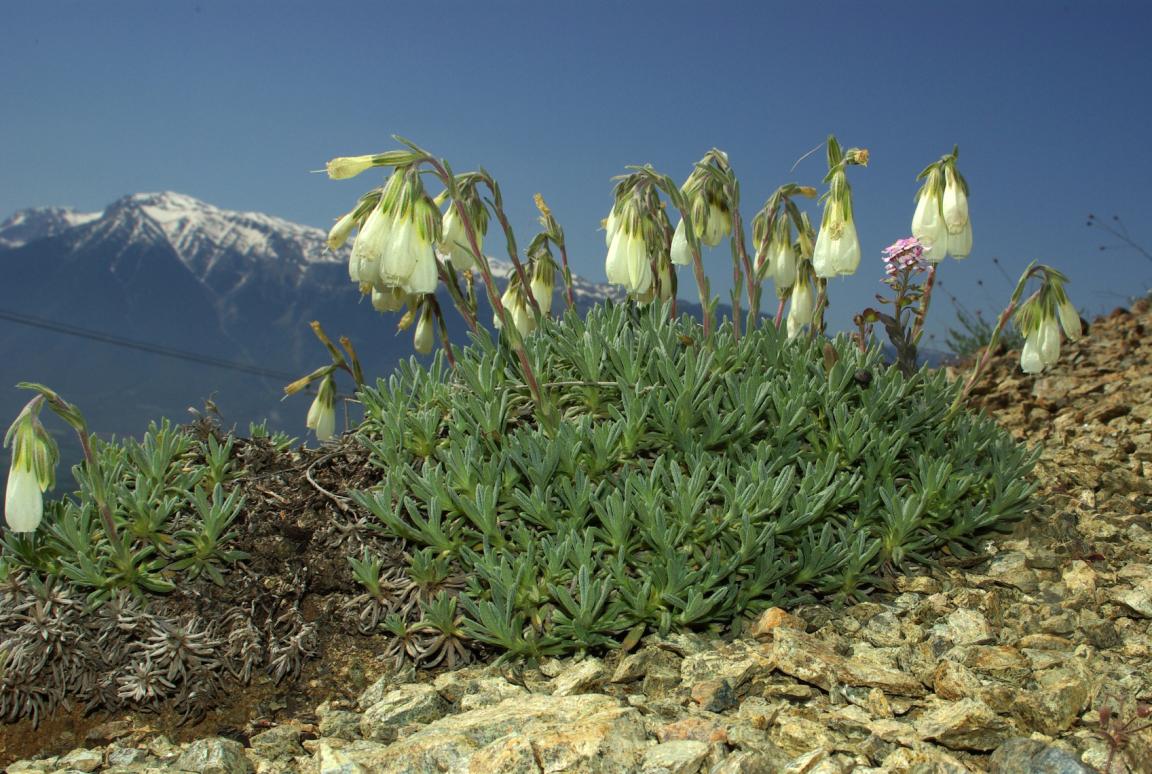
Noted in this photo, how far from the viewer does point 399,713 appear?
3.23m

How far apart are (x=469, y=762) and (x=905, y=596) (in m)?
2.10

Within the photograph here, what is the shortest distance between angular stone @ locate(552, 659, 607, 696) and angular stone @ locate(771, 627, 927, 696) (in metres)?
0.62

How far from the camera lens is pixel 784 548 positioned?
154 inches

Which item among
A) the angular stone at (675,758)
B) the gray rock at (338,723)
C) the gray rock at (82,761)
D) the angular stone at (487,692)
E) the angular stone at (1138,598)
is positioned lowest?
the gray rock at (82,761)

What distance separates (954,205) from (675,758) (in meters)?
2.65

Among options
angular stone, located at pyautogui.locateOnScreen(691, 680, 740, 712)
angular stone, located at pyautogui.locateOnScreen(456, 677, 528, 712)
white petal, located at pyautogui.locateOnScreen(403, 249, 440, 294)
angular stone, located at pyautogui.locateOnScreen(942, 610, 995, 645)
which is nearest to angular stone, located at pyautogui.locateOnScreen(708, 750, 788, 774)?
angular stone, located at pyautogui.locateOnScreen(691, 680, 740, 712)

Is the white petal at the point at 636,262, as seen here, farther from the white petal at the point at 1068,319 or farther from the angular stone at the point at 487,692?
the white petal at the point at 1068,319

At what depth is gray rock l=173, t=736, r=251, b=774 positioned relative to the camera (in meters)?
3.05

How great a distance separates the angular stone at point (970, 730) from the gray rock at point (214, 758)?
2182 mm

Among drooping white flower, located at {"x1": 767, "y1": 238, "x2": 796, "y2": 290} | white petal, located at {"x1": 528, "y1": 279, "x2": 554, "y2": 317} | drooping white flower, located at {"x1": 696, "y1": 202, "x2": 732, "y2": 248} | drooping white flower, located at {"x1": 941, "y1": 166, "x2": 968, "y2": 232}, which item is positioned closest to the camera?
drooping white flower, located at {"x1": 941, "y1": 166, "x2": 968, "y2": 232}

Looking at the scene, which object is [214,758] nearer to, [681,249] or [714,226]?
[681,249]

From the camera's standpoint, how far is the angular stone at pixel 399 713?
319cm

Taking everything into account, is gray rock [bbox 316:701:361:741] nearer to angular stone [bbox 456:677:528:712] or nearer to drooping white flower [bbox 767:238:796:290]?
angular stone [bbox 456:677:528:712]

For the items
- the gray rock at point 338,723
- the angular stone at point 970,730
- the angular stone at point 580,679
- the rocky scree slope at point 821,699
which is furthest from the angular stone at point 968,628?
the gray rock at point 338,723
